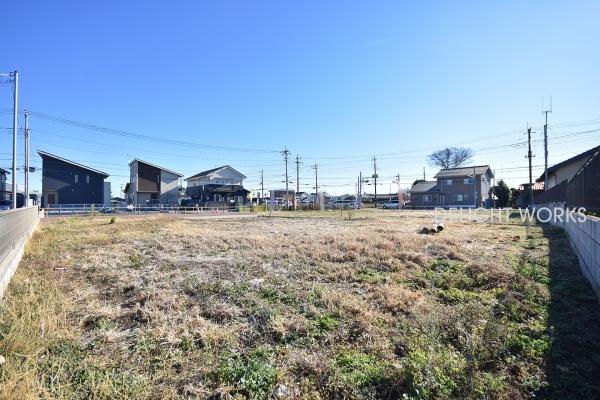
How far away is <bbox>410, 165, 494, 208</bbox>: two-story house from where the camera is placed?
46156 mm

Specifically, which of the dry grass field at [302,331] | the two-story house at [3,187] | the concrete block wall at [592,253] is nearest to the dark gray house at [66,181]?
the two-story house at [3,187]

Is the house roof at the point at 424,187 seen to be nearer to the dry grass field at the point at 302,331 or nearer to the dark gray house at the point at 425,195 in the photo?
the dark gray house at the point at 425,195

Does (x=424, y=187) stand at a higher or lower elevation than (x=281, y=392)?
higher

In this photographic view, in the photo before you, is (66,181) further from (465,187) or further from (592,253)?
(465,187)

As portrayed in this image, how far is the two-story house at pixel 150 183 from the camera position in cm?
4069

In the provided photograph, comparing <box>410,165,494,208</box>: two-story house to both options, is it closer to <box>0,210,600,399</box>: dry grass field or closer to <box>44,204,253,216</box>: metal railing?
<box>44,204,253,216</box>: metal railing

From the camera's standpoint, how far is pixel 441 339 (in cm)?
346

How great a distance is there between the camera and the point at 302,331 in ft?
12.3

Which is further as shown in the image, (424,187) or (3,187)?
(424,187)

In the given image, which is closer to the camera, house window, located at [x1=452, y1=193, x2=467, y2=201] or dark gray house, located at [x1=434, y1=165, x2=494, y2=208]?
dark gray house, located at [x1=434, y1=165, x2=494, y2=208]

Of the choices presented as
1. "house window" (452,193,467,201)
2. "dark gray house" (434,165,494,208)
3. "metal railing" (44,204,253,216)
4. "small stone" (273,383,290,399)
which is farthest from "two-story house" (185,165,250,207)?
"small stone" (273,383,290,399)

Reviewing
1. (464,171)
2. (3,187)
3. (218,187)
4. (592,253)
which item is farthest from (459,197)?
(3,187)

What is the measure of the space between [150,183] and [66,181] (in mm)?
9005

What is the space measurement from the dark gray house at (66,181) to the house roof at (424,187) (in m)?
45.1
